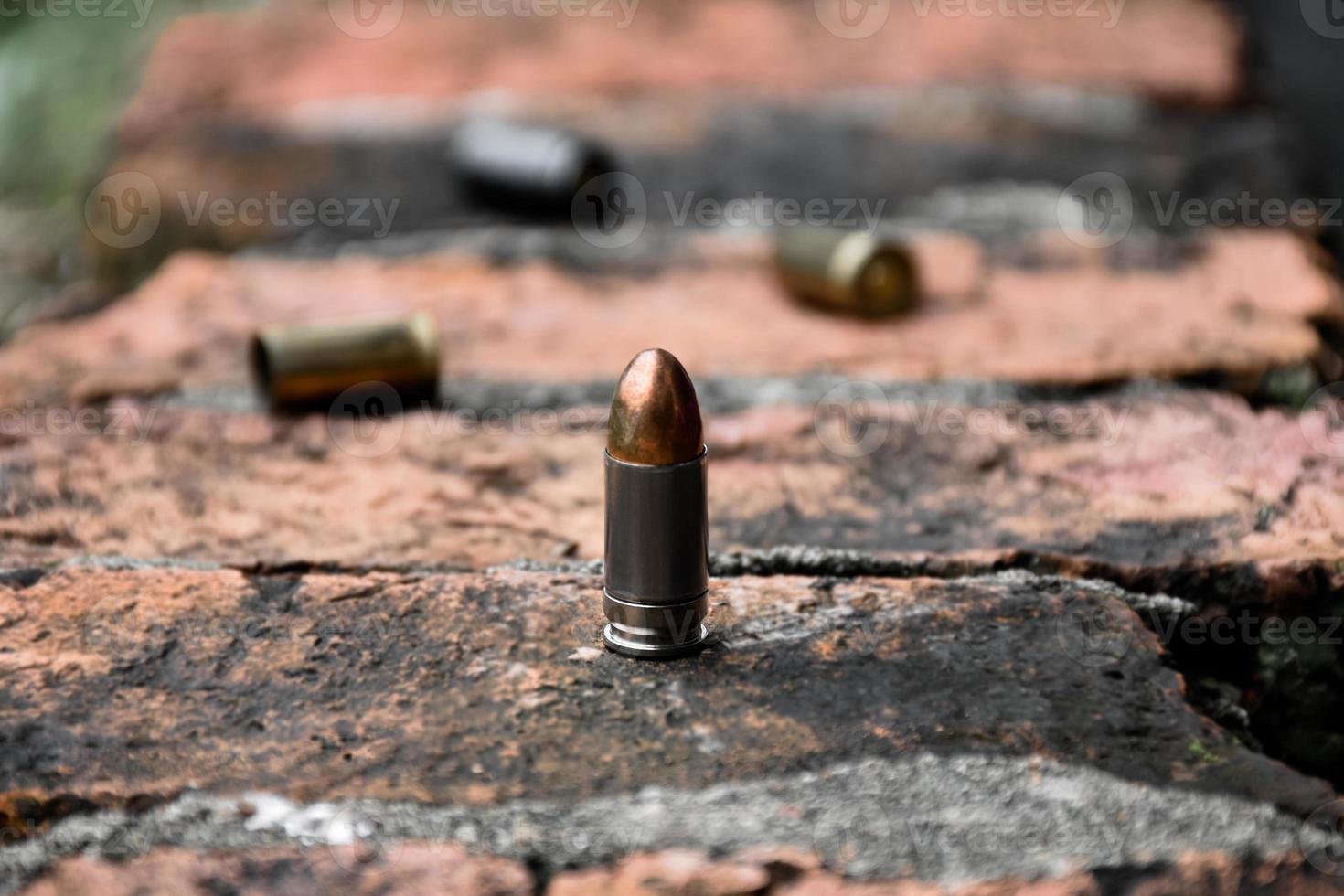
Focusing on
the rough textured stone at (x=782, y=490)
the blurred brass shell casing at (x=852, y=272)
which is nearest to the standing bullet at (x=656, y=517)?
the rough textured stone at (x=782, y=490)

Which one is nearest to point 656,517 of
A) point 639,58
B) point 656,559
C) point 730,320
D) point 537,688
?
point 656,559

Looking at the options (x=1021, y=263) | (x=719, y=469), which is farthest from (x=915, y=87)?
(x=719, y=469)

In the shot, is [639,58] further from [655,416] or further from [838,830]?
[838,830]

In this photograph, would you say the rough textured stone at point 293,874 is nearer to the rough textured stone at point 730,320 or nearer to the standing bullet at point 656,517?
the standing bullet at point 656,517

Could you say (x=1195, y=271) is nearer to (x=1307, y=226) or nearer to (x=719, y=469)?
(x=1307, y=226)

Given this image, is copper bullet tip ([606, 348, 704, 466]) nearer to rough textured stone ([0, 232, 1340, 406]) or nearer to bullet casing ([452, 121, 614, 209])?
rough textured stone ([0, 232, 1340, 406])
